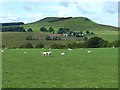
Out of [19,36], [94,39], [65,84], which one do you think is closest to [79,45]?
[94,39]

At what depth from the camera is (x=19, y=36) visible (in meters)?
190

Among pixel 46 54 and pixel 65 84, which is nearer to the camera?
pixel 65 84

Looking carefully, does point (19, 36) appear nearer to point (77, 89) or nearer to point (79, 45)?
point (79, 45)

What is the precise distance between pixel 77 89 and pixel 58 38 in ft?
539

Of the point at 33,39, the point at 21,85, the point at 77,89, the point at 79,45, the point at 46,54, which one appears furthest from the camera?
the point at 33,39

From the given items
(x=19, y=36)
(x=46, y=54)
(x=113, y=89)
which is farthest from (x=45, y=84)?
(x=19, y=36)

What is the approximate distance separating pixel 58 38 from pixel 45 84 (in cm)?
16246

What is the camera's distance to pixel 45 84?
20.1 meters

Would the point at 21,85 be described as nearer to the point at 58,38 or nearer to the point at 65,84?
the point at 65,84

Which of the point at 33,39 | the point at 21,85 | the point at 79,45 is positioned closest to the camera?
the point at 21,85

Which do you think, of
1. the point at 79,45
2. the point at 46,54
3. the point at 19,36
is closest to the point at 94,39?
the point at 79,45

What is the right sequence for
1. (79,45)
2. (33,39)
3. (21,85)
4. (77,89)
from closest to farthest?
(77,89)
(21,85)
(79,45)
(33,39)

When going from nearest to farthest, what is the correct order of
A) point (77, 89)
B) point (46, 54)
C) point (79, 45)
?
point (77, 89) → point (46, 54) → point (79, 45)

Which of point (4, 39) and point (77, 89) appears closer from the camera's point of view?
point (77, 89)
